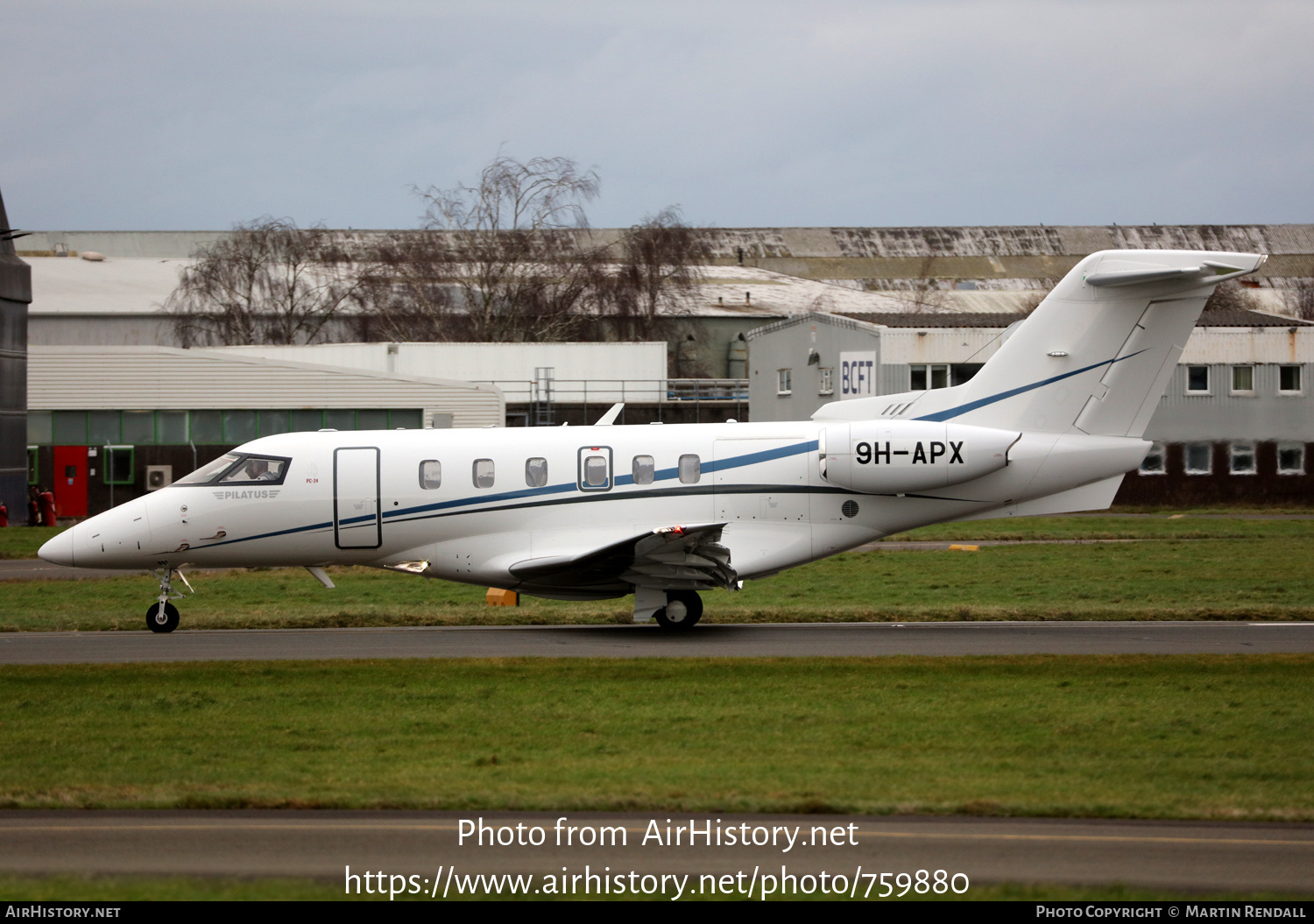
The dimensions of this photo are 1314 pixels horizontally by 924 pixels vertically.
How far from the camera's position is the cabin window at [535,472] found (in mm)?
18953

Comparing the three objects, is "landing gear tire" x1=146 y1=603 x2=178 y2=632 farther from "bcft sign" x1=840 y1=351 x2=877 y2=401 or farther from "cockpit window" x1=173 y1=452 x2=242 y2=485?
"bcft sign" x1=840 y1=351 x2=877 y2=401

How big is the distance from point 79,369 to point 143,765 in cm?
4025

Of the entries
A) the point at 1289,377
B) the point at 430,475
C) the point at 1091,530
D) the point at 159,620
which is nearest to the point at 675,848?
the point at 430,475

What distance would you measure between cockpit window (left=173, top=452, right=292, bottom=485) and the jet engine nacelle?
26.9 ft

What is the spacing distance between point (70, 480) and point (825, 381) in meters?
27.6

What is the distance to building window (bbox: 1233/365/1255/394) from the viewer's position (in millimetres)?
43594

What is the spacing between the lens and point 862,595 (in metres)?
23.5

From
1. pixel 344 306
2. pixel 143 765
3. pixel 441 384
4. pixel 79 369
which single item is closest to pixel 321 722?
pixel 143 765

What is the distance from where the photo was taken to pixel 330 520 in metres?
19.2

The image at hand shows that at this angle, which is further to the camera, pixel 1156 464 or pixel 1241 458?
pixel 1156 464

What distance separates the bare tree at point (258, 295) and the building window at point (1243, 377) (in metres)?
43.1

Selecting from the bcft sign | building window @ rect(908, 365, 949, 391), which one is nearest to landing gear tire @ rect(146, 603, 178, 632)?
the bcft sign

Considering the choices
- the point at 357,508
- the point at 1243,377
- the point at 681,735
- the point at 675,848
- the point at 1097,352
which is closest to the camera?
the point at 675,848

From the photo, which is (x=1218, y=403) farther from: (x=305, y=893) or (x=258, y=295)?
(x=258, y=295)
